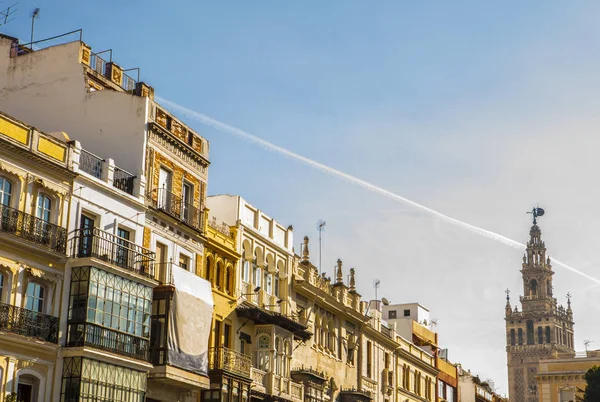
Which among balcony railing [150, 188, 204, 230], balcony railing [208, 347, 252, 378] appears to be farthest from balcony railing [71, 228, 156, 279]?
balcony railing [208, 347, 252, 378]

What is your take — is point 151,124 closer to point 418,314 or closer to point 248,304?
point 248,304

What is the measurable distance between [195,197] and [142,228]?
4.80 m

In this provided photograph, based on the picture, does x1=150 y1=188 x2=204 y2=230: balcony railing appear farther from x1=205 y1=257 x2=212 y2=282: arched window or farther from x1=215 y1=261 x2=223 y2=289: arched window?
x1=215 y1=261 x2=223 y2=289: arched window

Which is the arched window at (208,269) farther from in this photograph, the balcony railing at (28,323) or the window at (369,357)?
the window at (369,357)

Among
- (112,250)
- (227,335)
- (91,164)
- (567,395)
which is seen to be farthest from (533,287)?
(112,250)

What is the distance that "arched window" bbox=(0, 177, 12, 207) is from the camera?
34.6 metres

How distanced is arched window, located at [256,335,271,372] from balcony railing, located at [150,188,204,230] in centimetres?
752

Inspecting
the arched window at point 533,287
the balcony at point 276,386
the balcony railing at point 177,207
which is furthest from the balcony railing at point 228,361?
the arched window at point 533,287

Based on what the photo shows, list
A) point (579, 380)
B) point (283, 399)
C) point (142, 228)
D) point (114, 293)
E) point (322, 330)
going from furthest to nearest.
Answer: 1. point (579, 380)
2. point (322, 330)
3. point (283, 399)
4. point (142, 228)
5. point (114, 293)

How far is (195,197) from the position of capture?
45.2 m

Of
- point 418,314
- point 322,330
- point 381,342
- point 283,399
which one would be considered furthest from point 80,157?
point 418,314

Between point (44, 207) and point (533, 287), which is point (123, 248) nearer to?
point (44, 207)

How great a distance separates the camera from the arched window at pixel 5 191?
34.6m

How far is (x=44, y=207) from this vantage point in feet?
119
